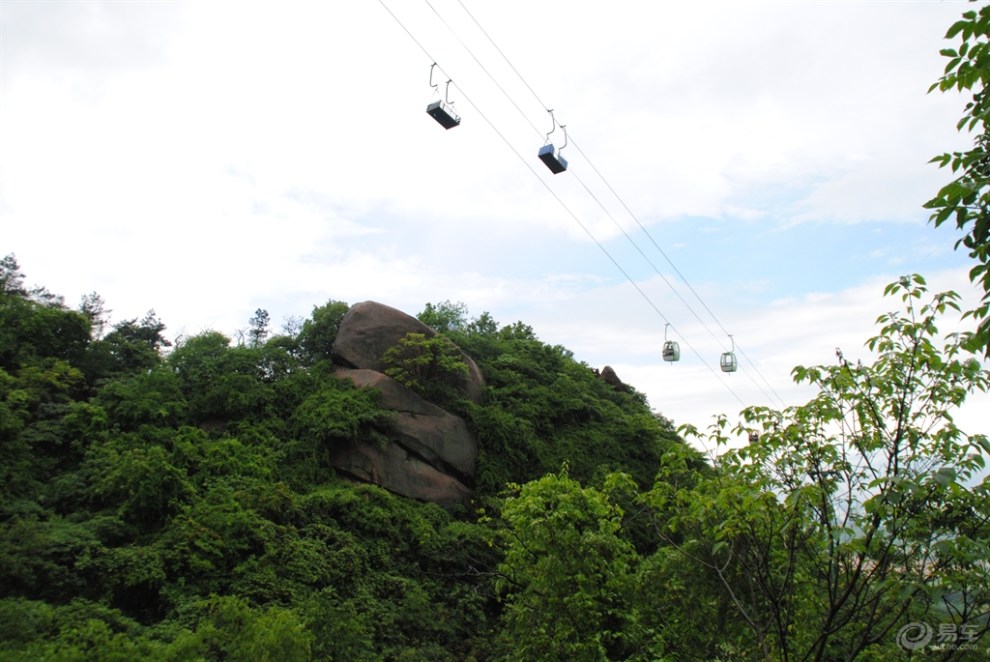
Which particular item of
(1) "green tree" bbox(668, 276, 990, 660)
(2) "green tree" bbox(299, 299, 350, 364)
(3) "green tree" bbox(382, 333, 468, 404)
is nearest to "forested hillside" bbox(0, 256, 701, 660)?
(2) "green tree" bbox(299, 299, 350, 364)

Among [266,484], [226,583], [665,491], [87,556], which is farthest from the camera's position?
[266,484]

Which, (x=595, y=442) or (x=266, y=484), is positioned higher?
(x=595, y=442)

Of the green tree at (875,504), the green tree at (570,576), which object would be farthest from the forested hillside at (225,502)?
the green tree at (875,504)

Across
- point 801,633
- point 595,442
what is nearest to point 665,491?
point 801,633

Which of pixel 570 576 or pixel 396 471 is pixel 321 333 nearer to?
pixel 396 471

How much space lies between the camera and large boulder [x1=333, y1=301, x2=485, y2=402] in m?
18.6

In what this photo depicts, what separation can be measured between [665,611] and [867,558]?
107 inches

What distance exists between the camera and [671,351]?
16656 mm

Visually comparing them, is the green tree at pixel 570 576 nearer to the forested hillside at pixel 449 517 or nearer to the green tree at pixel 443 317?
the forested hillside at pixel 449 517

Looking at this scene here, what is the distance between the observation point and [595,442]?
1978 cm

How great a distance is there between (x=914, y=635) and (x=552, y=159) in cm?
548

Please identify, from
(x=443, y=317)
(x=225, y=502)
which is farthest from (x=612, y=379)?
(x=225, y=502)

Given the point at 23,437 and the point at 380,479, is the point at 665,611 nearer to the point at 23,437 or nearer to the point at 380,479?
the point at 380,479

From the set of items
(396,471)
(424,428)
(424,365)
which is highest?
(424,365)
